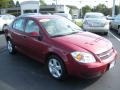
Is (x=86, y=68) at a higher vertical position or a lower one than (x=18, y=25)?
lower

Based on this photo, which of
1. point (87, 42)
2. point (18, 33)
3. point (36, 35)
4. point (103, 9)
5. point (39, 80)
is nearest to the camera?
point (87, 42)

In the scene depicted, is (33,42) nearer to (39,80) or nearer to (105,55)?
(39,80)

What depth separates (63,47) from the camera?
5.70 meters

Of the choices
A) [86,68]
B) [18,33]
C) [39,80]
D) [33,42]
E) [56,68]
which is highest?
[18,33]

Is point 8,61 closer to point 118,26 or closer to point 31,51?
point 31,51

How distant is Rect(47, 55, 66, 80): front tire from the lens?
19.0 ft

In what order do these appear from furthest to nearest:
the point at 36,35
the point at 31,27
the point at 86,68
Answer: the point at 31,27
the point at 36,35
the point at 86,68

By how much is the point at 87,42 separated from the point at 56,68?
39.0 inches

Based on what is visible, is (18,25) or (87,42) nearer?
(87,42)

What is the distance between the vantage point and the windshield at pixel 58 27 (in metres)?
6.53

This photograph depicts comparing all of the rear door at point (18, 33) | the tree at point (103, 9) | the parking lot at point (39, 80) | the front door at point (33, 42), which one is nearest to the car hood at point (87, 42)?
the front door at point (33, 42)

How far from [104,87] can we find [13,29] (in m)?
4.00

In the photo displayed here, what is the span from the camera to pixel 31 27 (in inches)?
278

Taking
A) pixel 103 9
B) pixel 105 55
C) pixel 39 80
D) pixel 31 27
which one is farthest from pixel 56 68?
pixel 103 9
